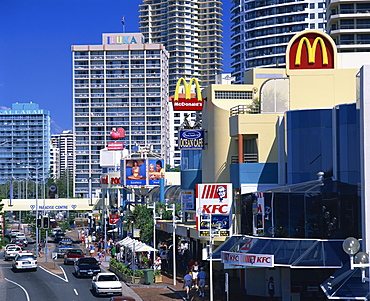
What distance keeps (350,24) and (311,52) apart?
5593cm

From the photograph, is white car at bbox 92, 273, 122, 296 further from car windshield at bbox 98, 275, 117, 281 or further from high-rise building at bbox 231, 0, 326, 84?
high-rise building at bbox 231, 0, 326, 84

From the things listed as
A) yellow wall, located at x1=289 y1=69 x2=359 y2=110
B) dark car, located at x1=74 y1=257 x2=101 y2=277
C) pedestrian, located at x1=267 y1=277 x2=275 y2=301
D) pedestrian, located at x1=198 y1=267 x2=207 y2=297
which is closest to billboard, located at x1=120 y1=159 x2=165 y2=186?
dark car, located at x1=74 y1=257 x2=101 y2=277

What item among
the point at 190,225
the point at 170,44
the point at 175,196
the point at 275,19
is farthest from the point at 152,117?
the point at 190,225

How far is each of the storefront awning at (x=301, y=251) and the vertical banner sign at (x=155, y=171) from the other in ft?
130

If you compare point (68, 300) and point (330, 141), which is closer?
point (330, 141)

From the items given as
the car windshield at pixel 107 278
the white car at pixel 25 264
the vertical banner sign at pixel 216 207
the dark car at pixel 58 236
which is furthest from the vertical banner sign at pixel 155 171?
the vertical banner sign at pixel 216 207

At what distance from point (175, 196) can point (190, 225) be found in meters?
21.7

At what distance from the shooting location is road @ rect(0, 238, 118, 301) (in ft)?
129

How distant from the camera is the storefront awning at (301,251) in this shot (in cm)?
3077

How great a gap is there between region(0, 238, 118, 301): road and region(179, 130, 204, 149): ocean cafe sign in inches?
440

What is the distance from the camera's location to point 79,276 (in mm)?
47844

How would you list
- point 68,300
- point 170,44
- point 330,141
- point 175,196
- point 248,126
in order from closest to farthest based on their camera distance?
point 330,141, point 68,300, point 248,126, point 175,196, point 170,44

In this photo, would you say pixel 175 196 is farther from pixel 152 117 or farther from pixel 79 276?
pixel 152 117

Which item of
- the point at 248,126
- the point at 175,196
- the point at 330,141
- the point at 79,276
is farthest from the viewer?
the point at 175,196
